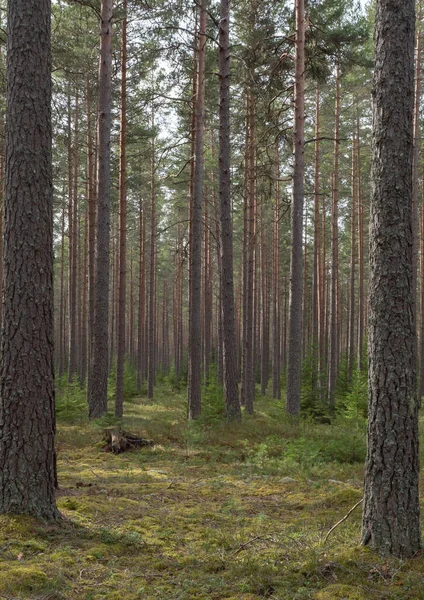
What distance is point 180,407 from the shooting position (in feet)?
61.9

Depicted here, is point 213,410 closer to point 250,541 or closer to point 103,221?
point 103,221

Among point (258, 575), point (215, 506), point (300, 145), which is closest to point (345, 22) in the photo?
point (300, 145)

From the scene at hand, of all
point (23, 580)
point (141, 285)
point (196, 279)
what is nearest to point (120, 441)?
point (196, 279)

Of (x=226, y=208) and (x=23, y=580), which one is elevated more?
(x=226, y=208)

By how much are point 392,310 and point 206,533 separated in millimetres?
2850

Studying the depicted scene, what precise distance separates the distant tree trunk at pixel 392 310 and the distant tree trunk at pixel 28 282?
9.96 feet

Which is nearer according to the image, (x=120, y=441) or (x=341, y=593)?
(x=341, y=593)

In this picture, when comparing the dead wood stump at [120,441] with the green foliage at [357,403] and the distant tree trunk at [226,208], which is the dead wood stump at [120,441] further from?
the green foliage at [357,403]

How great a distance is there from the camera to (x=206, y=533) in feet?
16.3

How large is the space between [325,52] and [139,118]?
11.1 meters

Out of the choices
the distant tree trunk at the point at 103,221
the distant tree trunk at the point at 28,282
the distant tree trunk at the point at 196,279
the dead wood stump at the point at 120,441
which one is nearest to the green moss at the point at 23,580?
the distant tree trunk at the point at 28,282

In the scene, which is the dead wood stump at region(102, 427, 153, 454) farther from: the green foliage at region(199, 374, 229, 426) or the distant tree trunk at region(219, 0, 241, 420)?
the distant tree trunk at region(219, 0, 241, 420)

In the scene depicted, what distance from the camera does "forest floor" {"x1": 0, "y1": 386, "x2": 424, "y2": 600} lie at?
367 centimetres

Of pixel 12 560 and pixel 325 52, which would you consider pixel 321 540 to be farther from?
pixel 325 52
